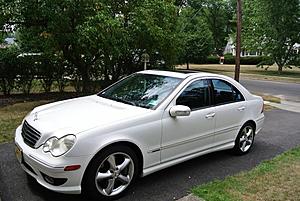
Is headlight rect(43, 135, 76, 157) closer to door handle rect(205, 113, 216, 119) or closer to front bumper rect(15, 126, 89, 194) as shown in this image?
front bumper rect(15, 126, 89, 194)

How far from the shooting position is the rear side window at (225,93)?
17.3 ft

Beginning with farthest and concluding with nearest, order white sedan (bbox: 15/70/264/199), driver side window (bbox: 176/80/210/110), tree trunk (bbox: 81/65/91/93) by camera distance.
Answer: tree trunk (bbox: 81/65/91/93) → driver side window (bbox: 176/80/210/110) → white sedan (bbox: 15/70/264/199)

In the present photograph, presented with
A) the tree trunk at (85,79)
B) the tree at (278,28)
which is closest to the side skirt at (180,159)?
the tree trunk at (85,79)

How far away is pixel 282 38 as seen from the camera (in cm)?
2853

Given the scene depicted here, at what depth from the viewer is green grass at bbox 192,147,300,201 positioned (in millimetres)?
4082

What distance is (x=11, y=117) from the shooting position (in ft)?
26.4

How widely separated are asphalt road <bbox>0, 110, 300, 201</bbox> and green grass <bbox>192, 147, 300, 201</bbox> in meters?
0.22

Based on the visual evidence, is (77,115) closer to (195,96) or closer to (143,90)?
(143,90)

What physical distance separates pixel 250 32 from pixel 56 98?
25.6 m

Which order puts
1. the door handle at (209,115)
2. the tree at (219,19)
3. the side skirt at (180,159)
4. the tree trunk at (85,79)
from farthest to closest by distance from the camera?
the tree at (219,19), the tree trunk at (85,79), the door handle at (209,115), the side skirt at (180,159)

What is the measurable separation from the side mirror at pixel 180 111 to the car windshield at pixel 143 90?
8.9 inches

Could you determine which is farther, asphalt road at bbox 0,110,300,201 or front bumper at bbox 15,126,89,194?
asphalt road at bbox 0,110,300,201

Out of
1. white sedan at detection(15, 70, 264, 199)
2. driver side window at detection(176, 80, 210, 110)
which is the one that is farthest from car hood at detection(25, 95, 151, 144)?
driver side window at detection(176, 80, 210, 110)

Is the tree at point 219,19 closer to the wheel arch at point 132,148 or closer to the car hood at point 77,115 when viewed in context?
the car hood at point 77,115
